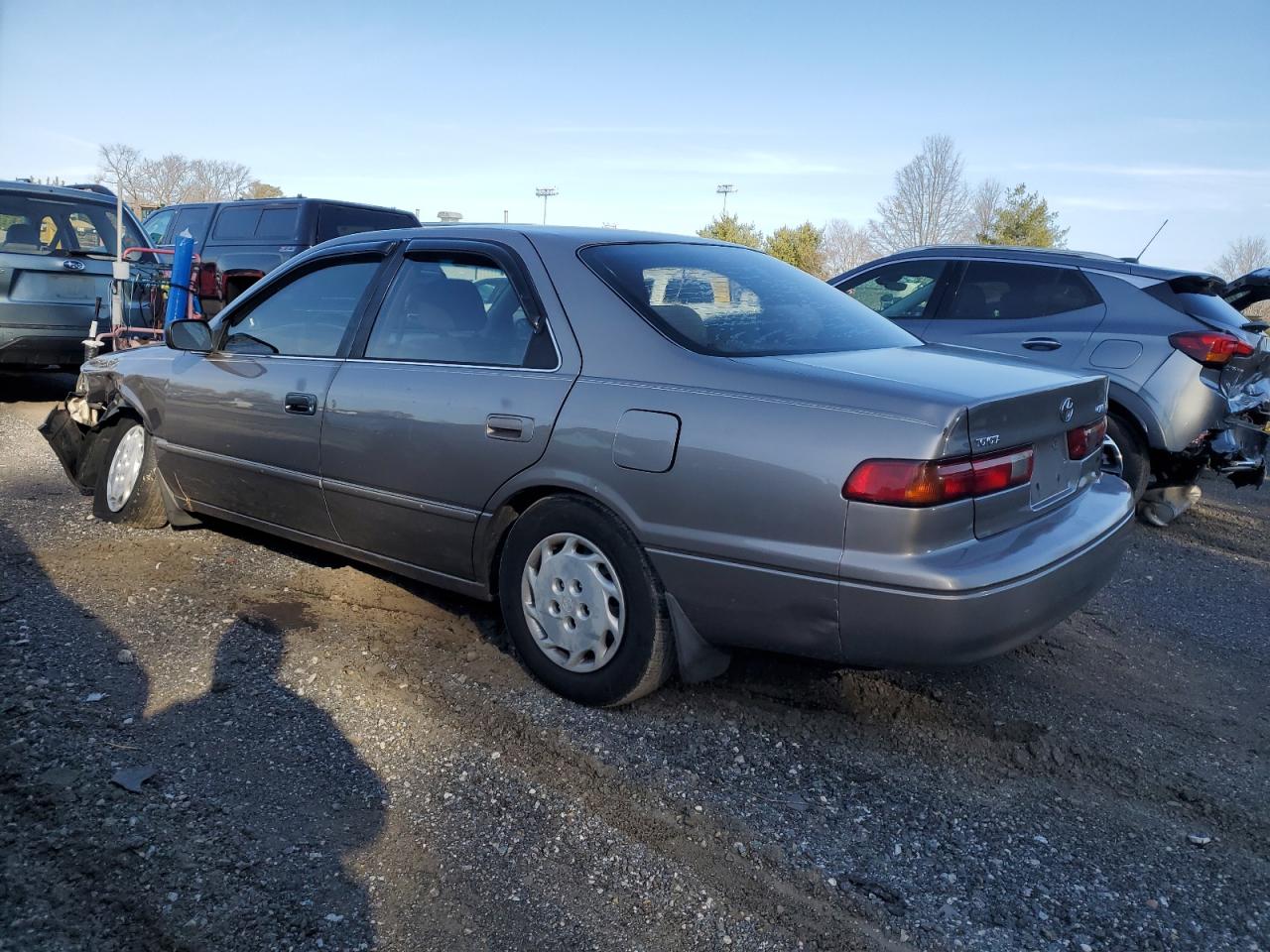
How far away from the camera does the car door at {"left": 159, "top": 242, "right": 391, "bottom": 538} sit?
13.6ft

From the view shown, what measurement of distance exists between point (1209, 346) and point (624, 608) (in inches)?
174

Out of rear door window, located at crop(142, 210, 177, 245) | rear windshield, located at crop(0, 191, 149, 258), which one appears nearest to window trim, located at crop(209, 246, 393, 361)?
rear windshield, located at crop(0, 191, 149, 258)

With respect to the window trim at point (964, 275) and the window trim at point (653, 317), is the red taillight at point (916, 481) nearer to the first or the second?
the window trim at point (653, 317)

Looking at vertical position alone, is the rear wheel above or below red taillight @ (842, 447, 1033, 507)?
below

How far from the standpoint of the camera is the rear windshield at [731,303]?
3361 mm

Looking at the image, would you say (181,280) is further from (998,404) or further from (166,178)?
(166,178)

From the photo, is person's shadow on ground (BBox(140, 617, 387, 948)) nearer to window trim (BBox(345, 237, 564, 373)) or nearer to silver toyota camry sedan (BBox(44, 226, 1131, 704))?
silver toyota camry sedan (BBox(44, 226, 1131, 704))

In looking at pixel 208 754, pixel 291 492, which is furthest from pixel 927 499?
pixel 291 492

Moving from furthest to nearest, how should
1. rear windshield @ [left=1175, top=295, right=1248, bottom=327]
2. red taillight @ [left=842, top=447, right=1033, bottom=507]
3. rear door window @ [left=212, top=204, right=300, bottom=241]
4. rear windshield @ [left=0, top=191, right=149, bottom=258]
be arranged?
rear door window @ [left=212, top=204, right=300, bottom=241] < rear windshield @ [left=0, top=191, right=149, bottom=258] < rear windshield @ [left=1175, top=295, right=1248, bottom=327] < red taillight @ [left=842, top=447, right=1033, bottom=507]

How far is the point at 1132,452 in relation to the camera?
19.9ft

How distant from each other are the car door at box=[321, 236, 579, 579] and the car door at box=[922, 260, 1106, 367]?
136 inches

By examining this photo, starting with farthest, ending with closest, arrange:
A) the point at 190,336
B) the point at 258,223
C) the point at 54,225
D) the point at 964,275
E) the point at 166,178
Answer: the point at 166,178
the point at 258,223
the point at 54,225
the point at 964,275
the point at 190,336

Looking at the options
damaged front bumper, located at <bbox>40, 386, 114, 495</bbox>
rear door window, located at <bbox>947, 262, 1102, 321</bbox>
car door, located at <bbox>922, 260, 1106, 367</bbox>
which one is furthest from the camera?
rear door window, located at <bbox>947, 262, 1102, 321</bbox>

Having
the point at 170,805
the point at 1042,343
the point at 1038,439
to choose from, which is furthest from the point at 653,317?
the point at 1042,343
